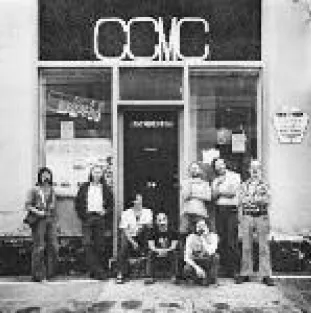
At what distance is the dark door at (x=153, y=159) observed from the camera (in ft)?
38.8

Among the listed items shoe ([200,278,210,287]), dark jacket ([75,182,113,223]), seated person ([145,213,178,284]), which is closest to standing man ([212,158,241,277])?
shoe ([200,278,210,287])

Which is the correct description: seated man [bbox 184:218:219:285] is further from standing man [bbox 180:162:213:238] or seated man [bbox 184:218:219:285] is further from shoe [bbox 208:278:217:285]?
standing man [bbox 180:162:213:238]

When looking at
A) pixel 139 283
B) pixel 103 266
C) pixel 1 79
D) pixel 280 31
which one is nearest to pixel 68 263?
pixel 103 266

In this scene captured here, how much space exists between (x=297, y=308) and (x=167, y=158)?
3.44 meters

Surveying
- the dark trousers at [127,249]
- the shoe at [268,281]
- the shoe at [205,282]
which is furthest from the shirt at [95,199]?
the shoe at [268,281]

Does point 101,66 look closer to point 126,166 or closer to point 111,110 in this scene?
point 111,110

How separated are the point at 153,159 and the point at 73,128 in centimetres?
134

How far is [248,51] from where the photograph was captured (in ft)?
38.2

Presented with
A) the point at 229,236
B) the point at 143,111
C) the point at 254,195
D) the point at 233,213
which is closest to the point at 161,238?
the point at 229,236

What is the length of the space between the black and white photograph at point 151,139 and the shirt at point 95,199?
0.07 ft

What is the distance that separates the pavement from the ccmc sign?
3.42m

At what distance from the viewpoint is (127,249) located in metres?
11.1

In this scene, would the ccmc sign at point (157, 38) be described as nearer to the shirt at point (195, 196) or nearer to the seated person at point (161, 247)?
the shirt at point (195, 196)

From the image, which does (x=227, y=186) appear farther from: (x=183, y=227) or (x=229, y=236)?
(x=183, y=227)
